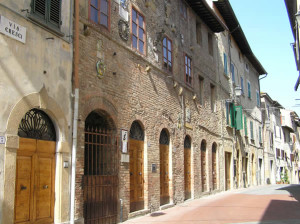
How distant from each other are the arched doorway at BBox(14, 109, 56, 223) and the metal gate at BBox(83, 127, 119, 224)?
4.01ft

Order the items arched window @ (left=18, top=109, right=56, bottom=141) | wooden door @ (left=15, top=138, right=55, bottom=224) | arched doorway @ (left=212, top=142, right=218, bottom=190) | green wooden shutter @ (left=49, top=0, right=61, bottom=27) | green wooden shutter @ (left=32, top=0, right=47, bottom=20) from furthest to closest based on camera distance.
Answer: arched doorway @ (left=212, top=142, right=218, bottom=190)
green wooden shutter @ (left=49, top=0, right=61, bottom=27)
green wooden shutter @ (left=32, top=0, right=47, bottom=20)
arched window @ (left=18, top=109, right=56, bottom=141)
wooden door @ (left=15, top=138, right=55, bottom=224)

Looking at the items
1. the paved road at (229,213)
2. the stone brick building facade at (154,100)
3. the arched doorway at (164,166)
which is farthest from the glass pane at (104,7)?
the paved road at (229,213)

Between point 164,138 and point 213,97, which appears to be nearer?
point 164,138

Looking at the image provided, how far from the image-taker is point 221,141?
19.8 metres

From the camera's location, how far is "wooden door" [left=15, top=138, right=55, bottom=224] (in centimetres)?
682

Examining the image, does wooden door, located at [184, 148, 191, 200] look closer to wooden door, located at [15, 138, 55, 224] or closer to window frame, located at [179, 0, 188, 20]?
window frame, located at [179, 0, 188, 20]

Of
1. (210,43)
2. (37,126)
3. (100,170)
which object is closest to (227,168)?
(210,43)

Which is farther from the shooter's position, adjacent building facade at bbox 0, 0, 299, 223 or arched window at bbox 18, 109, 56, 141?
arched window at bbox 18, 109, 56, 141

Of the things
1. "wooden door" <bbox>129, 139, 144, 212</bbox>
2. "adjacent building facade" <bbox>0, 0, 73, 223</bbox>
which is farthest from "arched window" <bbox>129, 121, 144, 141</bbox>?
"adjacent building facade" <bbox>0, 0, 73, 223</bbox>

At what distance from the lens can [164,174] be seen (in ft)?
42.5

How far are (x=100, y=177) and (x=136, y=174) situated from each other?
209cm

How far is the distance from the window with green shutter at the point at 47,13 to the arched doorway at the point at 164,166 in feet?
20.2

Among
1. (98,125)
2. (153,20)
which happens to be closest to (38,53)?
(98,125)

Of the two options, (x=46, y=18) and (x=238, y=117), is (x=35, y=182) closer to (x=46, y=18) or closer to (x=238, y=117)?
(x=46, y=18)
